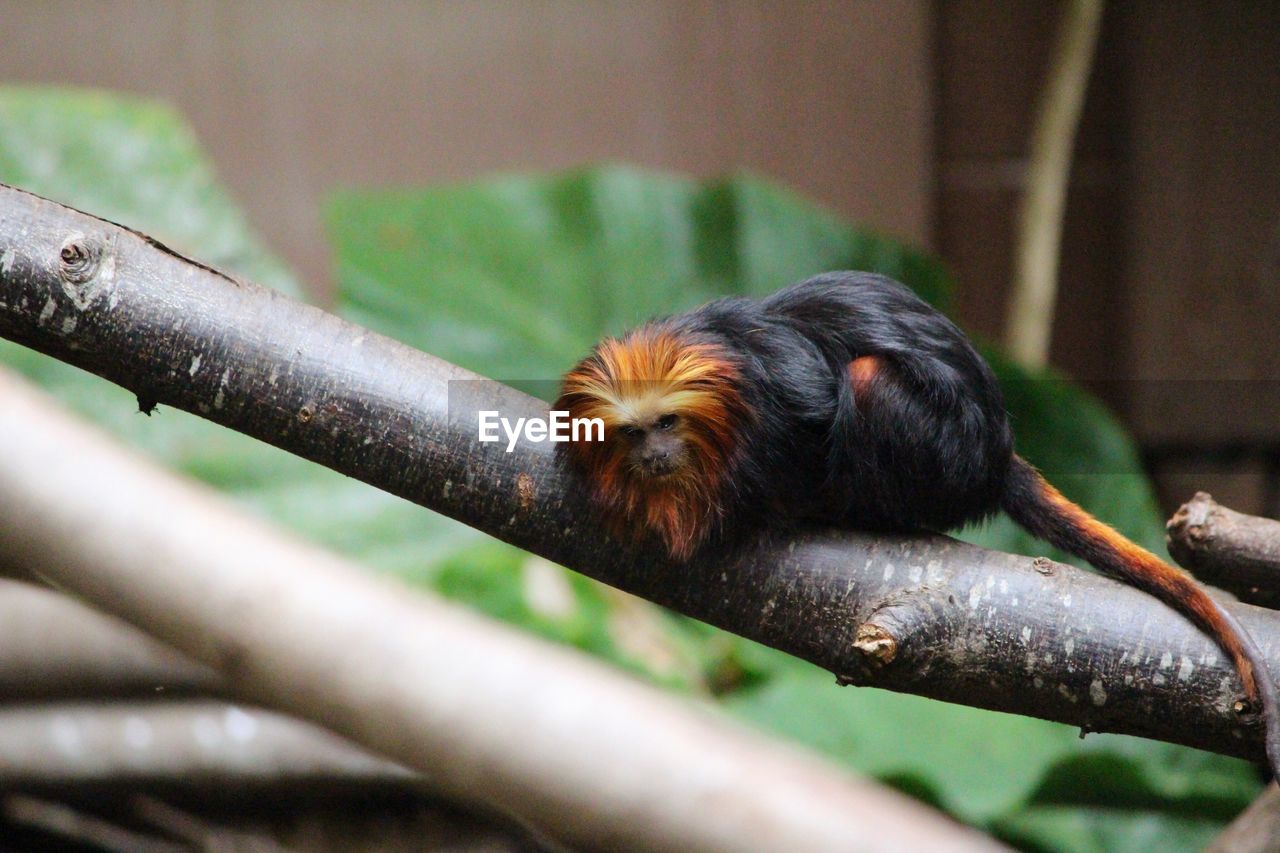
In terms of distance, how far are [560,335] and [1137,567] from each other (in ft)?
4.91

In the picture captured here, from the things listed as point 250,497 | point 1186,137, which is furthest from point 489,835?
point 1186,137

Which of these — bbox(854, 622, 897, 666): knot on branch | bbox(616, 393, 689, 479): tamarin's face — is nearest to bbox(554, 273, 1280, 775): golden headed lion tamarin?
bbox(616, 393, 689, 479): tamarin's face

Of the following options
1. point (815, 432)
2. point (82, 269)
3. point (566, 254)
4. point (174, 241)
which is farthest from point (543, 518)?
point (174, 241)

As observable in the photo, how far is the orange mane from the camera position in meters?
0.83

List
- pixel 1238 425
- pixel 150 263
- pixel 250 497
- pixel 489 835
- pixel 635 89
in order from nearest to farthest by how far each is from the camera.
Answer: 1. pixel 150 263
2. pixel 489 835
3. pixel 250 497
4. pixel 1238 425
5. pixel 635 89

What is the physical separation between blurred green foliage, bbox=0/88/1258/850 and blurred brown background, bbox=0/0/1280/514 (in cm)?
23

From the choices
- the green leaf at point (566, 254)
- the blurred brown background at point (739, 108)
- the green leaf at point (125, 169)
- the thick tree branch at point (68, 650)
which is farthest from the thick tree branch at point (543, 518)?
the blurred brown background at point (739, 108)

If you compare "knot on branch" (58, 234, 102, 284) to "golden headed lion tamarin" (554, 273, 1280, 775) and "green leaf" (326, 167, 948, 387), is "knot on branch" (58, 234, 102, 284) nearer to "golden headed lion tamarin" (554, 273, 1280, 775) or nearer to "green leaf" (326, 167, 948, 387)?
"golden headed lion tamarin" (554, 273, 1280, 775)

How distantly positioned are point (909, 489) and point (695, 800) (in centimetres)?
32

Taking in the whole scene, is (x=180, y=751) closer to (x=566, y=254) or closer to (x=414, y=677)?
(x=414, y=677)

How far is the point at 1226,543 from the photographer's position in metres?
0.88

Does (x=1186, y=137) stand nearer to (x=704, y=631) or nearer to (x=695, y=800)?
(x=704, y=631)

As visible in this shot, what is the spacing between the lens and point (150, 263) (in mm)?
836

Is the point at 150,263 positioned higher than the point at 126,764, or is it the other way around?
the point at 150,263
